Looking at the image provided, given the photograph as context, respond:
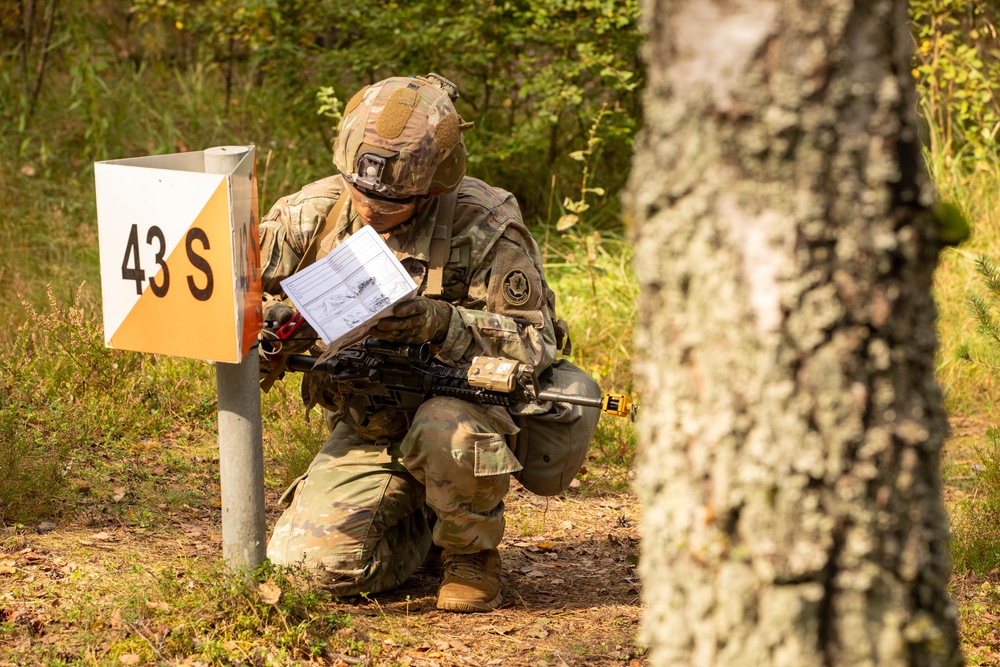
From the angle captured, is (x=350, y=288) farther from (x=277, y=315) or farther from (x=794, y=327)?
(x=794, y=327)

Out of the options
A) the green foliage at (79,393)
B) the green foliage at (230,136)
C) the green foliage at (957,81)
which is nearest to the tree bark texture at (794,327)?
the green foliage at (230,136)

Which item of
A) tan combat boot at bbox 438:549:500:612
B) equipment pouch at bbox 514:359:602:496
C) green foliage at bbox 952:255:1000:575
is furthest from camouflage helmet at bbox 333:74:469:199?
green foliage at bbox 952:255:1000:575

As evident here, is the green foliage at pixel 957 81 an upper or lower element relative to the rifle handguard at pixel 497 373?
upper

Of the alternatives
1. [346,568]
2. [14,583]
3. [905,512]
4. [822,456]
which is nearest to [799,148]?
[822,456]

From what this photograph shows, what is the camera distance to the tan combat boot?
10.6ft

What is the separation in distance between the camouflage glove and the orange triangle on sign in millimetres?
575

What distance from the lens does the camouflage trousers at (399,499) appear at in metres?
3.12

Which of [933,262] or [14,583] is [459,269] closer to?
[14,583]

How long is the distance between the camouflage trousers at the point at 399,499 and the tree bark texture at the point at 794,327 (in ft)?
5.21

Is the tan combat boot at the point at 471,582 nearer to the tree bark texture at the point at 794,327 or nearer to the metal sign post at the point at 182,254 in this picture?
the metal sign post at the point at 182,254

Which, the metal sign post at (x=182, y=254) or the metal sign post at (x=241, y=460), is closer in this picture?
the metal sign post at (x=182, y=254)

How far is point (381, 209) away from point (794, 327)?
6.45 ft

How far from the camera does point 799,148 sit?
1400mm

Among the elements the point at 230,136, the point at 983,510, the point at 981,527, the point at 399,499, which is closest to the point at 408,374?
the point at 399,499
